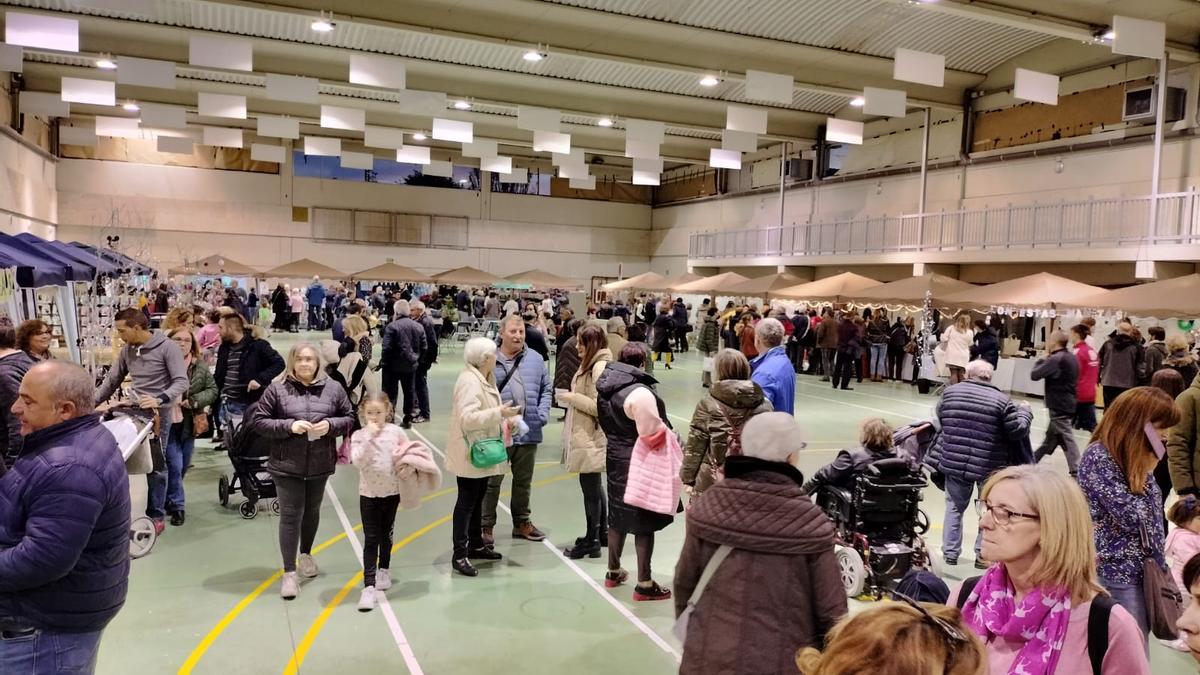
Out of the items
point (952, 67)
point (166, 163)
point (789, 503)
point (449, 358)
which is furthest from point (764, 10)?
point (166, 163)

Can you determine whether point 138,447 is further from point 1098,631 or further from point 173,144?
point 173,144

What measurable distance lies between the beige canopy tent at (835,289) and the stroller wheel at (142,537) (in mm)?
11588

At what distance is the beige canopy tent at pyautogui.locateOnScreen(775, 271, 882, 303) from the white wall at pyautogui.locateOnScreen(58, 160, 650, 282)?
644 inches

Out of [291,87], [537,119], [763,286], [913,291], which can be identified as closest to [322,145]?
[291,87]

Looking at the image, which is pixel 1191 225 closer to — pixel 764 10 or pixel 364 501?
pixel 764 10

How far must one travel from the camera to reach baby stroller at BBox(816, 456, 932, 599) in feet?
15.7

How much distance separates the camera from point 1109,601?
1.84 meters

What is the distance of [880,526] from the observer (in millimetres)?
4848

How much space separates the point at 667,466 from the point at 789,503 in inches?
85.8

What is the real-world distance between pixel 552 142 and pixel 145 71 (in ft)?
26.9

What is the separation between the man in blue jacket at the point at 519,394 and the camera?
5.45 m

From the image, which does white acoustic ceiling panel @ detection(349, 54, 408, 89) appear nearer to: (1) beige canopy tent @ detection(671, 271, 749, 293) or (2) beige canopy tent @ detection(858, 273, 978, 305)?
(1) beige canopy tent @ detection(671, 271, 749, 293)

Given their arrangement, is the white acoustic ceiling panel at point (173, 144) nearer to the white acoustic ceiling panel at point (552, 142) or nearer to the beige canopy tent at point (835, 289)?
the white acoustic ceiling panel at point (552, 142)

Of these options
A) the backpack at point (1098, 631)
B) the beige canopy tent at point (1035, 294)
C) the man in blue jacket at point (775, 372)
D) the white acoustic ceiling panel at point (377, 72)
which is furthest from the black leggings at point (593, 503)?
the white acoustic ceiling panel at point (377, 72)
